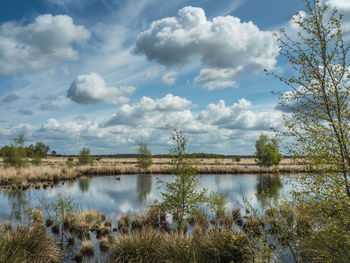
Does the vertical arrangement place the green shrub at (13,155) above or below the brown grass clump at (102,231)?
above

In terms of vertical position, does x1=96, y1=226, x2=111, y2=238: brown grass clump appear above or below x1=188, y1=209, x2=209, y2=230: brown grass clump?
below

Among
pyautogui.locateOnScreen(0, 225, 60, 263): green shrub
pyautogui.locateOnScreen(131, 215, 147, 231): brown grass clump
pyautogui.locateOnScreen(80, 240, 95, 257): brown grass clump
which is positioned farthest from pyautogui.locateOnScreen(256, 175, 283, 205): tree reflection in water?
pyautogui.locateOnScreen(0, 225, 60, 263): green shrub

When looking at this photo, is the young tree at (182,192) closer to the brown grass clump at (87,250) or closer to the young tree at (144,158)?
the brown grass clump at (87,250)

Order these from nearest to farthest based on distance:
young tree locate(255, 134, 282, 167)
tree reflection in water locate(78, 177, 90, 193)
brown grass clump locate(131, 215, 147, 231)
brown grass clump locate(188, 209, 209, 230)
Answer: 1. brown grass clump locate(188, 209, 209, 230)
2. brown grass clump locate(131, 215, 147, 231)
3. tree reflection in water locate(78, 177, 90, 193)
4. young tree locate(255, 134, 282, 167)

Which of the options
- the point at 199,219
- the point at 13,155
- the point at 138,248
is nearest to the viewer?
the point at 138,248

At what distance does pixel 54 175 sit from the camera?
3919 centimetres

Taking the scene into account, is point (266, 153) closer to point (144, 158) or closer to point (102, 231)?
point (144, 158)

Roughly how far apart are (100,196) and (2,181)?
15.2m

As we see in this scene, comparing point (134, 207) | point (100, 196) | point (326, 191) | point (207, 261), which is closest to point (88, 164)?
point (100, 196)

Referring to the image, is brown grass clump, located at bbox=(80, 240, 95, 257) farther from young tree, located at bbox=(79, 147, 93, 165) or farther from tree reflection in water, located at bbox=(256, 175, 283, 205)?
young tree, located at bbox=(79, 147, 93, 165)

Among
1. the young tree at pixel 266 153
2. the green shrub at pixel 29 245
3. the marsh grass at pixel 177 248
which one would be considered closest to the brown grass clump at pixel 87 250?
the green shrub at pixel 29 245

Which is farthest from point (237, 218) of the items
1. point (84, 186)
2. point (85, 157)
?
point (85, 157)

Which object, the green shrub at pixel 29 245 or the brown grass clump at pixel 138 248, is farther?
the brown grass clump at pixel 138 248

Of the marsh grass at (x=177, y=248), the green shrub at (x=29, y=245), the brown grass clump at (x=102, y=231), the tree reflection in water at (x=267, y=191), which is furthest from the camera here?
the brown grass clump at (x=102, y=231)
